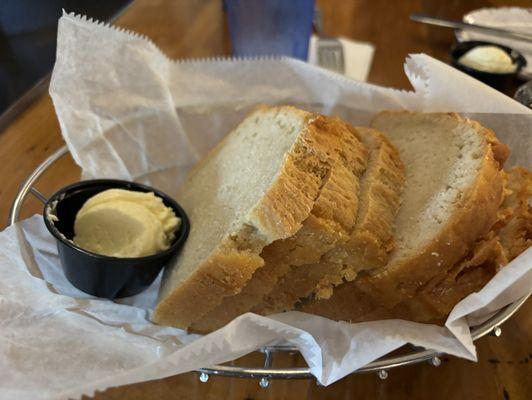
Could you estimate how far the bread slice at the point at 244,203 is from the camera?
752 mm

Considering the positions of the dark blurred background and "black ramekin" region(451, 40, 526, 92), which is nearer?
"black ramekin" region(451, 40, 526, 92)

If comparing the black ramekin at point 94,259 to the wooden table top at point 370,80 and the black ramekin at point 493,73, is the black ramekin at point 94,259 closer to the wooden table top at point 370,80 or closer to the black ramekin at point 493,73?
the wooden table top at point 370,80

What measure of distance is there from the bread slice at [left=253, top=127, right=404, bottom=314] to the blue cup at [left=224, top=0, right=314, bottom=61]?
0.59 metres

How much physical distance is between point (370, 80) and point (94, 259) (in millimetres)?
877

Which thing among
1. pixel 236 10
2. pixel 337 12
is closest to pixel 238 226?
pixel 236 10

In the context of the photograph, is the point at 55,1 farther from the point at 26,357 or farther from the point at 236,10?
the point at 26,357

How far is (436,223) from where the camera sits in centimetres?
79

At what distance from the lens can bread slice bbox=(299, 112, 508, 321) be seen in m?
0.77

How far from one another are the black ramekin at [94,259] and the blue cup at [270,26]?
23.3 inches

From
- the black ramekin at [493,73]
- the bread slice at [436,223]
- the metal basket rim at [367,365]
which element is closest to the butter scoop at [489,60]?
the black ramekin at [493,73]

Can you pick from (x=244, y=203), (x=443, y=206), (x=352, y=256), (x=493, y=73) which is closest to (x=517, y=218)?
(x=443, y=206)

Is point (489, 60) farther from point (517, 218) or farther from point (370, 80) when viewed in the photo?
point (517, 218)

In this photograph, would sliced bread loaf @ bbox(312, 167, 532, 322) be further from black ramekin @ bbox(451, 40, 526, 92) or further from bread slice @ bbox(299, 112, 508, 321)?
black ramekin @ bbox(451, 40, 526, 92)

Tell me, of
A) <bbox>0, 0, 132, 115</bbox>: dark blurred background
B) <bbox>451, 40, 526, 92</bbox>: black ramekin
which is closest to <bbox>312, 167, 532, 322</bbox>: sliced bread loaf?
<bbox>451, 40, 526, 92</bbox>: black ramekin
